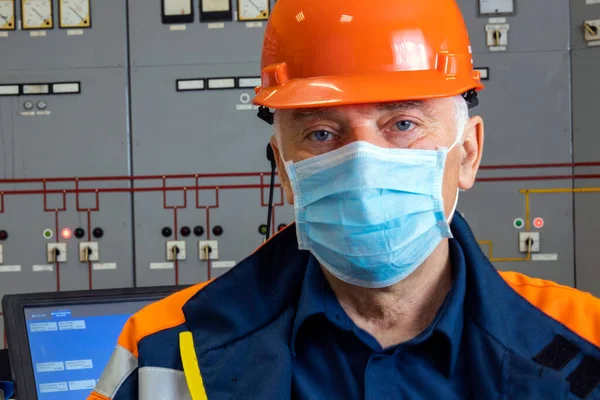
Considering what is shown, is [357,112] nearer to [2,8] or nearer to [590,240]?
[590,240]

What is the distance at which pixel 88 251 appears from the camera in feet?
11.2

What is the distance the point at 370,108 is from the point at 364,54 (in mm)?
95

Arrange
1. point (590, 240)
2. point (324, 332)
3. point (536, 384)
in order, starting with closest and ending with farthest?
point (536, 384), point (324, 332), point (590, 240)

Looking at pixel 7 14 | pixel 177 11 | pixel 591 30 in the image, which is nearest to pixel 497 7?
pixel 591 30

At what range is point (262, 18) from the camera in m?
3.38

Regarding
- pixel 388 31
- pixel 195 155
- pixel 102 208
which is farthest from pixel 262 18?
pixel 388 31

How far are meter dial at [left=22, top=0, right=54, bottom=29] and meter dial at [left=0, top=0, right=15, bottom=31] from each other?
48mm

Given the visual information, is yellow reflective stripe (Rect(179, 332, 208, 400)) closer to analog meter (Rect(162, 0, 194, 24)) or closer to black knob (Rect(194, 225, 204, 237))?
black knob (Rect(194, 225, 204, 237))

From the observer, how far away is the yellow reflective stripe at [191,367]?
3.75 feet

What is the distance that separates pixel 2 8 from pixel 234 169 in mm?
1273

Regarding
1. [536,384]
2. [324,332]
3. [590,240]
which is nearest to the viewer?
[536,384]

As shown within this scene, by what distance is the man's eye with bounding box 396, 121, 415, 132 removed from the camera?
1175 millimetres

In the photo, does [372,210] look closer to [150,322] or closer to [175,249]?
[150,322]

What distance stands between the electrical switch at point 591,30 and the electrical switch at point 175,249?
6.64 ft
